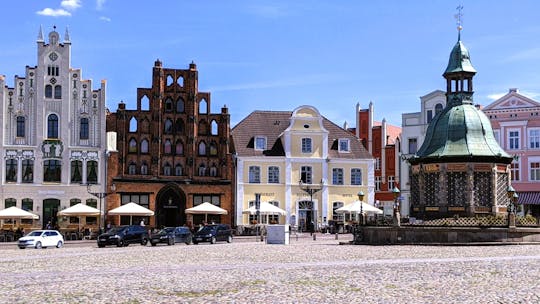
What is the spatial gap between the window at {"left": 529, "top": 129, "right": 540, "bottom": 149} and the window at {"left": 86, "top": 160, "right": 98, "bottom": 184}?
3540 centimetres

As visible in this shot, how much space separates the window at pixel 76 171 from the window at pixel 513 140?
35.1 metres

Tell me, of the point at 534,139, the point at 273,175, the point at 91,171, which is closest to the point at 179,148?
the point at 91,171

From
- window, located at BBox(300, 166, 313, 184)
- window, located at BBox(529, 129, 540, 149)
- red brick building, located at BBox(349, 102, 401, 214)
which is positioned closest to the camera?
window, located at BBox(529, 129, 540, 149)

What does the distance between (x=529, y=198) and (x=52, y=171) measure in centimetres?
3803

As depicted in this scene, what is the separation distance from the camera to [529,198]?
229 feet

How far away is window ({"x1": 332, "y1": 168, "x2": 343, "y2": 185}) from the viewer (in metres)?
72.4

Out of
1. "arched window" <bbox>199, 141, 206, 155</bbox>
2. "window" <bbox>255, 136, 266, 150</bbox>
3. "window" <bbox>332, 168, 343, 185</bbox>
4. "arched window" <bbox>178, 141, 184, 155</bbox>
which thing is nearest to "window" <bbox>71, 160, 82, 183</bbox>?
"arched window" <bbox>178, 141, 184, 155</bbox>

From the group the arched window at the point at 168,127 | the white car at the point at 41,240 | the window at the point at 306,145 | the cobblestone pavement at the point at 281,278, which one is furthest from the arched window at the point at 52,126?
the cobblestone pavement at the point at 281,278

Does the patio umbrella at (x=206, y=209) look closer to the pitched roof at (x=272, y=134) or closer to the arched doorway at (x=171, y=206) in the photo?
the arched doorway at (x=171, y=206)

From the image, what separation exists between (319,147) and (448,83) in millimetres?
23179

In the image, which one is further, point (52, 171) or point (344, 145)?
point (344, 145)

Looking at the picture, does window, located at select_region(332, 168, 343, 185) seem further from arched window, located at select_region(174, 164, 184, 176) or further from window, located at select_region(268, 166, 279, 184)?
arched window, located at select_region(174, 164, 184, 176)

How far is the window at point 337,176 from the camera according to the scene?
237ft

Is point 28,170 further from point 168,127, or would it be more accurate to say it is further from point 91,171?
point 168,127
